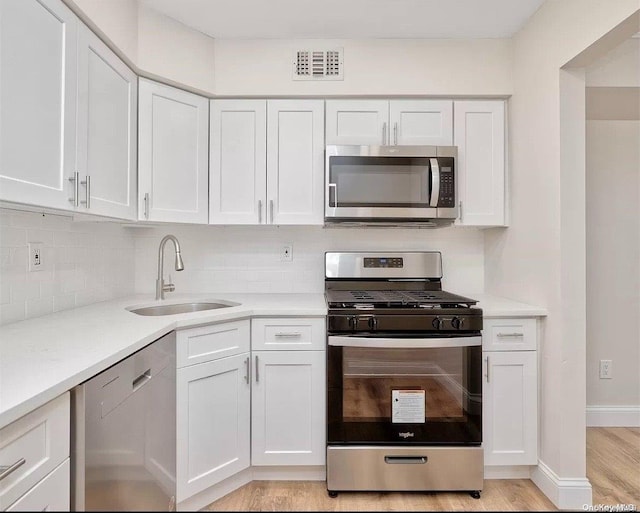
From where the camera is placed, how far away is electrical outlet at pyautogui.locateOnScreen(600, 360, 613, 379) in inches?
98.3

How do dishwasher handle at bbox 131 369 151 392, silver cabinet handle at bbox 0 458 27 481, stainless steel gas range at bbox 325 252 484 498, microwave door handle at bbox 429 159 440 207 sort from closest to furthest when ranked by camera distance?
silver cabinet handle at bbox 0 458 27 481 < dishwasher handle at bbox 131 369 151 392 < stainless steel gas range at bbox 325 252 484 498 < microwave door handle at bbox 429 159 440 207

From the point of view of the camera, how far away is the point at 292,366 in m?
1.88

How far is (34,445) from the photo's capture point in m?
0.80

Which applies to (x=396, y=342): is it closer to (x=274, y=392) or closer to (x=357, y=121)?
(x=274, y=392)

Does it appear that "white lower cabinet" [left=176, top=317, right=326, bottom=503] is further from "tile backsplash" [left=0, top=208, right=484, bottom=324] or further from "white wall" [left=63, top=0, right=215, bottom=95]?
"white wall" [left=63, top=0, right=215, bottom=95]

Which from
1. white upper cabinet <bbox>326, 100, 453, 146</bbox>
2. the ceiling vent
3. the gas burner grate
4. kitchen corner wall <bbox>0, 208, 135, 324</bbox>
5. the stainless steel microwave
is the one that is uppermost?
the ceiling vent

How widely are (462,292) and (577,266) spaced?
83cm

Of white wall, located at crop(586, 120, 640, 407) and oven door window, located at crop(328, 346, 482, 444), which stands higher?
white wall, located at crop(586, 120, 640, 407)

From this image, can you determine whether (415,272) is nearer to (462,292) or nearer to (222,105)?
(462,292)

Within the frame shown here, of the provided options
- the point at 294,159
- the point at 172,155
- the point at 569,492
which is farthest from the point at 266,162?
the point at 569,492

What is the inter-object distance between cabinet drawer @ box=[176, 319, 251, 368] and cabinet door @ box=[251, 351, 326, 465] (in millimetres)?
127

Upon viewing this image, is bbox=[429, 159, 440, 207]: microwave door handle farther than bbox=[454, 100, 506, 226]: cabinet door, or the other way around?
bbox=[454, 100, 506, 226]: cabinet door

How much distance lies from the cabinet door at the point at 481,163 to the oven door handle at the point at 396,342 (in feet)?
2.54

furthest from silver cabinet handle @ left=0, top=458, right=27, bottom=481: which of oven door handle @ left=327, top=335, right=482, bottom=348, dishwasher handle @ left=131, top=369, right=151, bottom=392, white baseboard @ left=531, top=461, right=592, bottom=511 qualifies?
white baseboard @ left=531, top=461, right=592, bottom=511
